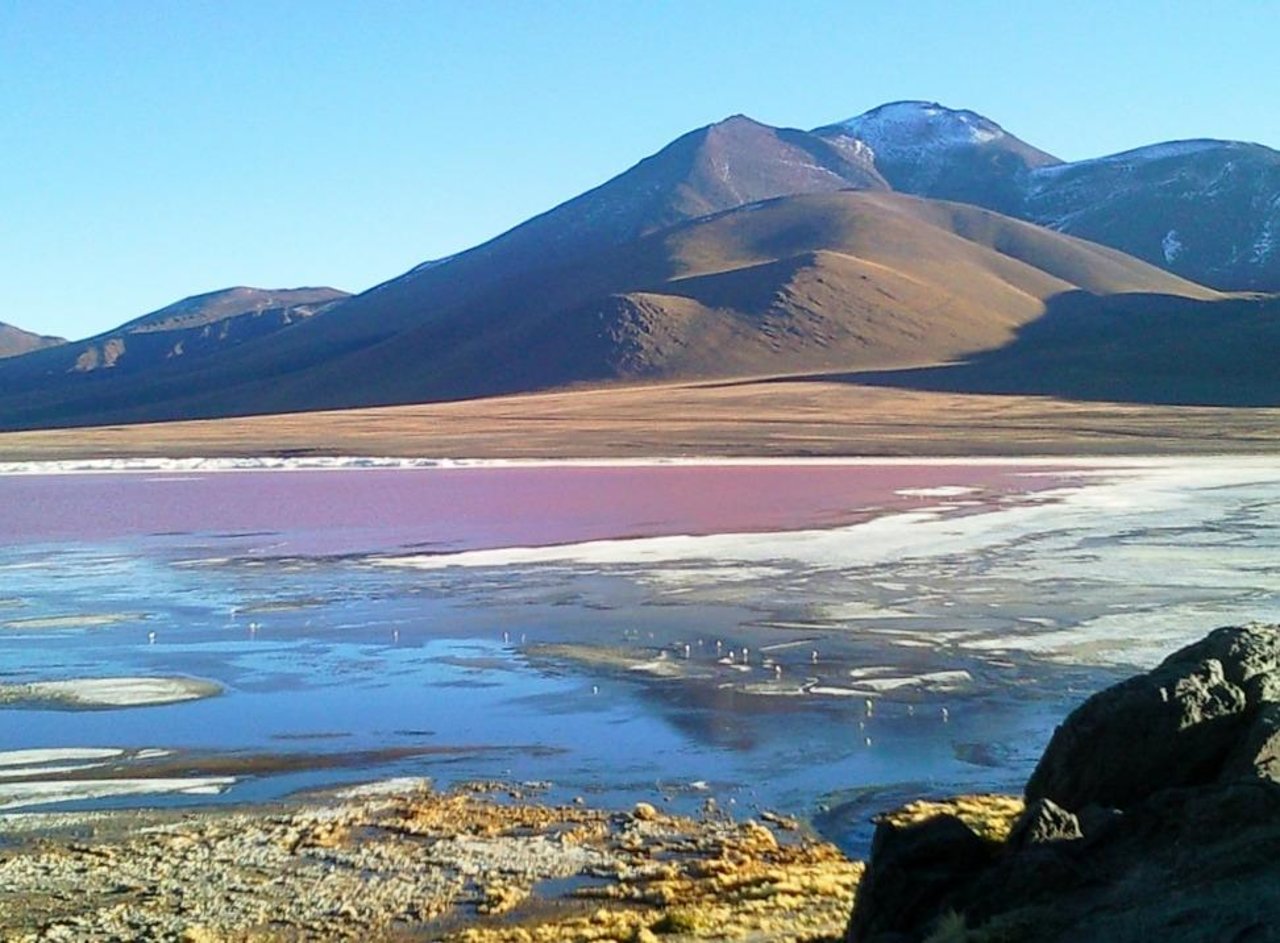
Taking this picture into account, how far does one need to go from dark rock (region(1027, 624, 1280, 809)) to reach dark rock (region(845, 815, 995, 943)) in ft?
3.34

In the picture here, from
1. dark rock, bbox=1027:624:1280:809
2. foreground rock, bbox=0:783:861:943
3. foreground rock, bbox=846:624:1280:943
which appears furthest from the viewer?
foreground rock, bbox=0:783:861:943

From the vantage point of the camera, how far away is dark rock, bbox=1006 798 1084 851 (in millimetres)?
7333

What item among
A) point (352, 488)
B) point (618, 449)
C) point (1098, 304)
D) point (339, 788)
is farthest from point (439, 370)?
point (339, 788)

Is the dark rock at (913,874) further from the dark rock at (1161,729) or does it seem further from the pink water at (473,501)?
the pink water at (473,501)

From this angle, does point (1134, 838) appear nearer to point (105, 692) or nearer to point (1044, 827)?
point (1044, 827)

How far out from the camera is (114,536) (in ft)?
127

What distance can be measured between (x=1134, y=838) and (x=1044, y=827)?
49cm

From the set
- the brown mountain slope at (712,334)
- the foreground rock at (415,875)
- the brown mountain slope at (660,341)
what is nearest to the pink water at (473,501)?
the foreground rock at (415,875)

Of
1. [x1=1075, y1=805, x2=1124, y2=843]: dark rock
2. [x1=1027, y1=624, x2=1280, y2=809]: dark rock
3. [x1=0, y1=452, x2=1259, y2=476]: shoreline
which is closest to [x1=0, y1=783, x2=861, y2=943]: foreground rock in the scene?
[x1=1027, y1=624, x2=1280, y2=809]: dark rock

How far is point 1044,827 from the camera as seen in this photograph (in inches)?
292

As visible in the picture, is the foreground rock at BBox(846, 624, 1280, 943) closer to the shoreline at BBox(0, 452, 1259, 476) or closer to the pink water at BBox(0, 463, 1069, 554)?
the pink water at BBox(0, 463, 1069, 554)

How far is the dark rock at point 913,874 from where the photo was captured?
24.5 ft

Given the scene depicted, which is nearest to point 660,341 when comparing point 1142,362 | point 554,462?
point 1142,362

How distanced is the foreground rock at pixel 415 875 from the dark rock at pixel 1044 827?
6.79 feet
